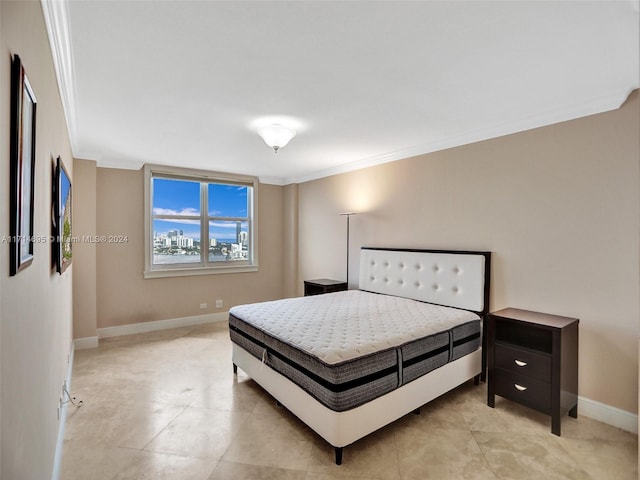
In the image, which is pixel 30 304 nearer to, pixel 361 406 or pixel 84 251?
pixel 361 406

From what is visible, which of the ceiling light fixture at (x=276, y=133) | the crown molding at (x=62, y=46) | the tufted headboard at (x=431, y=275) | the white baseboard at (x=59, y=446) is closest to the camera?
the crown molding at (x=62, y=46)

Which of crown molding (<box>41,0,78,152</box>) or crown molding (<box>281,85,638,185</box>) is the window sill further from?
crown molding (<box>41,0,78,152</box>)

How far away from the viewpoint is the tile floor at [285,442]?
1917 mm

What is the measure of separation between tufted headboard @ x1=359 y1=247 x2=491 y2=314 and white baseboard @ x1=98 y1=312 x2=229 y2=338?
241cm

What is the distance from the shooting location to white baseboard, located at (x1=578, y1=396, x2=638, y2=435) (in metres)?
2.30

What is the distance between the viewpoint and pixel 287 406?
2.36 meters

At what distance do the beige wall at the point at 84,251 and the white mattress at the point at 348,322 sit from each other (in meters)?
2.16

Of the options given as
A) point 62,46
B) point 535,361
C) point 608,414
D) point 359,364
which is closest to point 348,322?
point 359,364

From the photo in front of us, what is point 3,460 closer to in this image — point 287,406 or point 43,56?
point 43,56

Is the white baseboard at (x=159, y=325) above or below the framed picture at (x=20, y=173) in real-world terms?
below

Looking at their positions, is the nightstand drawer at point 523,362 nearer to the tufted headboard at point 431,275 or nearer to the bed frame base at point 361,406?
the bed frame base at point 361,406

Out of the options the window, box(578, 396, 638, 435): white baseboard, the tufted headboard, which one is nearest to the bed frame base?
the tufted headboard

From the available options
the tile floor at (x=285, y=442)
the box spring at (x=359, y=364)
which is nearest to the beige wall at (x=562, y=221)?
the tile floor at (x=285, y=442)

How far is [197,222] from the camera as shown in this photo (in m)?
5.02
